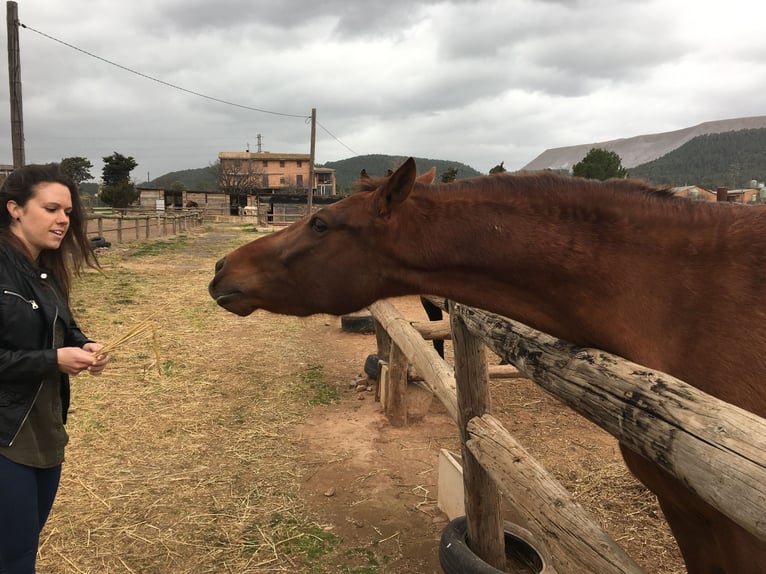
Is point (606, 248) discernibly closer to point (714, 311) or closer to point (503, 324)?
point (714, 311)

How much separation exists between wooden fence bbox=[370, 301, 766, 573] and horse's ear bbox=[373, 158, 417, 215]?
801mm

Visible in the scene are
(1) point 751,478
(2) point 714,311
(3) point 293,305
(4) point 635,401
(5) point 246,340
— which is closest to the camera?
(1) point 751,478

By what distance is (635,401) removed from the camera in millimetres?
1286

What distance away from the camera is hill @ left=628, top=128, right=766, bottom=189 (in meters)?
78.4

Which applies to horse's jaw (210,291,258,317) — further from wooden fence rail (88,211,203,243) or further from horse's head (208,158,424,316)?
wooden fence rail (88,211,203,243)

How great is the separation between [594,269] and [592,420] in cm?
52

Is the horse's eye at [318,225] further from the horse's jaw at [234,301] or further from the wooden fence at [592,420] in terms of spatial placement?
the wooden fence at [592,420]

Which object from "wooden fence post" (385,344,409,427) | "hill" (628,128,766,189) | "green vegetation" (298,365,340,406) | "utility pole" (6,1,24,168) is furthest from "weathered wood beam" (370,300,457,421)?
"hill" (628,128,766,189)

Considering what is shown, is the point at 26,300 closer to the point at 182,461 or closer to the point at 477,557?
the point at 477,557

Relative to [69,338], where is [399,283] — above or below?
above

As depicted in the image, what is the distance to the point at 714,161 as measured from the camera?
9312cm

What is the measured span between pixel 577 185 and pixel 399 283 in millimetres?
784

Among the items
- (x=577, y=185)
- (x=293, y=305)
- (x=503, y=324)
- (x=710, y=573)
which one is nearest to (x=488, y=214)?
(x=577, y=185)

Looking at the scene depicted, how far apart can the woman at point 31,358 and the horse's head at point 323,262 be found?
686 mm
